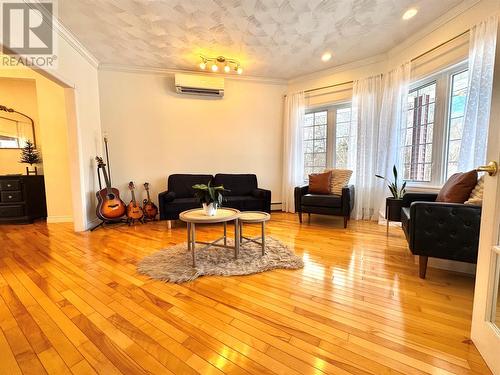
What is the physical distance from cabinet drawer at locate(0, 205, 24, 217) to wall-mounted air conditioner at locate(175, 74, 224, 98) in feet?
10.7

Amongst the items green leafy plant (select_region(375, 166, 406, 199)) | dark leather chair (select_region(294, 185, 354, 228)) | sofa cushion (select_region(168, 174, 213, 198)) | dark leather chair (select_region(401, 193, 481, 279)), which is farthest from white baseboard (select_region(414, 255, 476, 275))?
sofa cushion (select_region(168, 174, 213, 198))

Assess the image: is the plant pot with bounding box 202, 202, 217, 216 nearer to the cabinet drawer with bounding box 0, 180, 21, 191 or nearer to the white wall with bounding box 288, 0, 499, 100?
the white wall with bounding box 288, 0, 499, 100

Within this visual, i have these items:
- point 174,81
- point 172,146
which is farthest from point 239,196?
point 174,81

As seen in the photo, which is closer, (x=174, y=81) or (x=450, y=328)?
(x=450, y=328)

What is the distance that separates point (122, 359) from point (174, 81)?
4189mm

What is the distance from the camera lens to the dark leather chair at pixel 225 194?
350 centimetres

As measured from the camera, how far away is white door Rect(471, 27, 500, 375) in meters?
1.03

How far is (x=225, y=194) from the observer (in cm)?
415

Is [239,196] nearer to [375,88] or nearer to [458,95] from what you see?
[375,88]

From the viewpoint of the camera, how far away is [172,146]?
4270mm

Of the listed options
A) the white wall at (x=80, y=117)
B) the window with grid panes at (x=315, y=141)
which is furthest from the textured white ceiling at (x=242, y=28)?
the window with grid panes at (x=315, y=141)

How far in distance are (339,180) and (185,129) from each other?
2.91 metres

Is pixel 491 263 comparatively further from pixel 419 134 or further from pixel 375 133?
pixel 375 133

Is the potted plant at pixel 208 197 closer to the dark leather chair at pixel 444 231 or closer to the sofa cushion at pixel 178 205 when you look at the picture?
the sofa cushion at pixel 178 205
